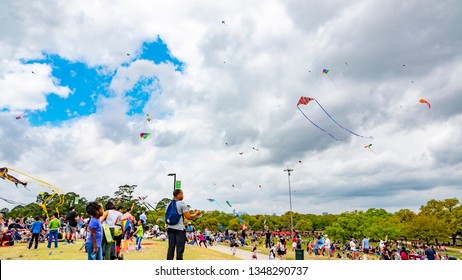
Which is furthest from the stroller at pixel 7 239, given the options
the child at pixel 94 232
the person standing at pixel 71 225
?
the child at pixel 94 232

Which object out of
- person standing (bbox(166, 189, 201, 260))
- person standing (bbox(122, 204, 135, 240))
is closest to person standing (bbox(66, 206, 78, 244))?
person standing (bbox(122, 204, 135, 240))

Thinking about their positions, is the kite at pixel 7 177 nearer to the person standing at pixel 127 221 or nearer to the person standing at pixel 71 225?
the person standing at pixel 71 225

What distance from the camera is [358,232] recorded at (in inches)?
2972

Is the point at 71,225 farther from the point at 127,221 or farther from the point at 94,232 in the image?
the point at 94,232

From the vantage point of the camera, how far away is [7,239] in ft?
53.6

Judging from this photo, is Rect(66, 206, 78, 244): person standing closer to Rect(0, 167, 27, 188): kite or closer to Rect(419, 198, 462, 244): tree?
Rect(0, 167, 27, 188): kite

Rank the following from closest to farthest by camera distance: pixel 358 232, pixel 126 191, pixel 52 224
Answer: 1. pixel 52 224
2. pixel 358 232
3. pixel 126 191

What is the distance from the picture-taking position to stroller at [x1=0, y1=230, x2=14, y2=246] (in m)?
16.0

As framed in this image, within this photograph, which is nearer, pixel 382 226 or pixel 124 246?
pixel 124 246

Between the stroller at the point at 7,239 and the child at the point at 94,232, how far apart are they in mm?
12028

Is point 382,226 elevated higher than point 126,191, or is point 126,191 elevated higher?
point 126,191
